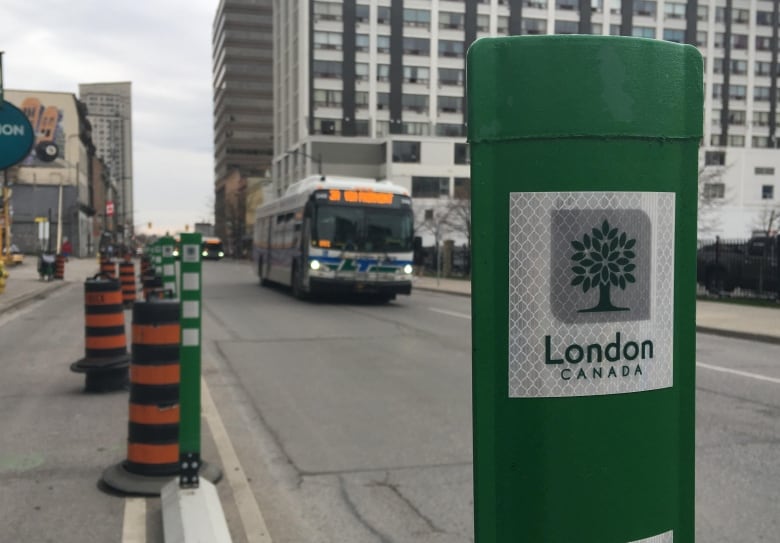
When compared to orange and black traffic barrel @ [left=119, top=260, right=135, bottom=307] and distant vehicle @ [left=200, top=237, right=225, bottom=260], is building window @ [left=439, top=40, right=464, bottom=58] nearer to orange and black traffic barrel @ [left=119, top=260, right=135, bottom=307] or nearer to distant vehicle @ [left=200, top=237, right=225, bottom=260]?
distant vehicle @ [left=200, top=237, right=225, bottom=260]

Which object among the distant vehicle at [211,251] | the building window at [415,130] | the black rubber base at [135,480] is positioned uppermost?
the building window at [415,130]

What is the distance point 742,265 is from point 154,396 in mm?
20678

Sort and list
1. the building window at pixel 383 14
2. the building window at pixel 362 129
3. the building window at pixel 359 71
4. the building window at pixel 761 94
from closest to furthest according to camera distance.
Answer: the building window at pixel 383 14 < the building window at pixel 359 71 < the building window at pixel 362 129 < the building window at pixel 761 94

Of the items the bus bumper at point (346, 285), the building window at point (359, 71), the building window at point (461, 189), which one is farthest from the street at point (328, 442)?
the building window at point (461, 189)

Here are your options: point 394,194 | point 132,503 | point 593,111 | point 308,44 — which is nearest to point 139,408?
point 132,503

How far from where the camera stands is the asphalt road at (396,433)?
175 inches

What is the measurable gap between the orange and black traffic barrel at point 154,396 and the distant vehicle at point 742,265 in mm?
19446

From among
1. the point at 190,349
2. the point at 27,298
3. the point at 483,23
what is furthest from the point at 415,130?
the point at 190,349

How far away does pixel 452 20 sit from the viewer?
531cm

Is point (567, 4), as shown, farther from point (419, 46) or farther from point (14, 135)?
point (14, 135)

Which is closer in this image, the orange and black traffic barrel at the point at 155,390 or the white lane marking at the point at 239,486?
the white lane marking at the point at 239,486

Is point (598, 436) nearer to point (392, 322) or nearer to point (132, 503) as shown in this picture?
point (132, 503)

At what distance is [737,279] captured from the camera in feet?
72.4

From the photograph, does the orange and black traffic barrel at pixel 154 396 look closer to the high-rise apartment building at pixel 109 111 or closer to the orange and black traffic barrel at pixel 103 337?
the orange and black traffic barrel at pixel 103 337
